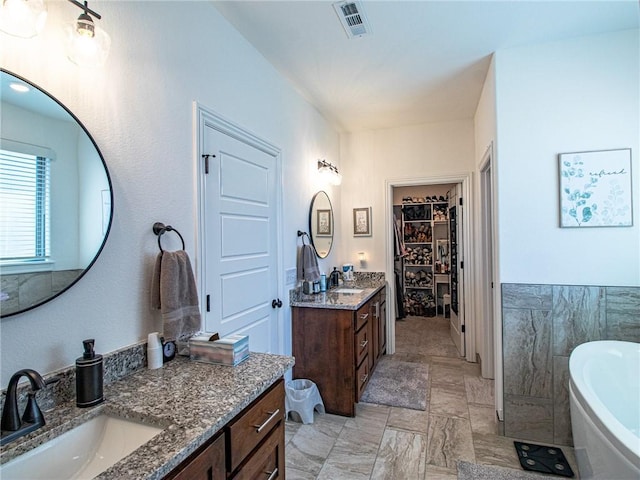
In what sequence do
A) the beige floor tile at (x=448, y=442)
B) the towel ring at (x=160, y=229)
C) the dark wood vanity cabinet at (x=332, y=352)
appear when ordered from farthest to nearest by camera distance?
the dark wood vanity cabinet at (x=332, y=352) → the beige floor tile at (x=448, y=442) → the towel ring at (x=160, y=229)

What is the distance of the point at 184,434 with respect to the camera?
0.92m

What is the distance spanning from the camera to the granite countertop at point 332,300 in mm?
2629

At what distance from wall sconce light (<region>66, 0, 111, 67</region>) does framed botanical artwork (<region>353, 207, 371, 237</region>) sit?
3254 millimetres

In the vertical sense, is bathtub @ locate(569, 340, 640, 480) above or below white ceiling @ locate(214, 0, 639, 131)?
below

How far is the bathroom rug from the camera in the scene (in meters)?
2.84

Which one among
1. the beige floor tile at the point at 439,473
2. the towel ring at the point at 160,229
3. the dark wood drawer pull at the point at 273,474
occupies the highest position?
the towel ring at the point at 160,229

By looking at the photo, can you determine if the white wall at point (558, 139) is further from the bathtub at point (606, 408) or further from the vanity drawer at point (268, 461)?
the vanity drawer at point (268, 461)

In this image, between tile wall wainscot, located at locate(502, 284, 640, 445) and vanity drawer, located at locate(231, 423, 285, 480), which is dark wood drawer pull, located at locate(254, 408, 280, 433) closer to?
vanity drawer, located at locate(231, 423, 285, 480)

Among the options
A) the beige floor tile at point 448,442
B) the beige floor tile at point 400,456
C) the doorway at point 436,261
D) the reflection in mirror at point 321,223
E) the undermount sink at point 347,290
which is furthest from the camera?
the doorway at point 436,261

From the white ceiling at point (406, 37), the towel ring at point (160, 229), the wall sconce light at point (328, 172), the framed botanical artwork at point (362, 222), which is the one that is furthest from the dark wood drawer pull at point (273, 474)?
the framed botanical artwork at point (362, 222)

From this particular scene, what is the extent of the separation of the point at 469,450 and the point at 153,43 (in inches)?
115

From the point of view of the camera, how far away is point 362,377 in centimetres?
283

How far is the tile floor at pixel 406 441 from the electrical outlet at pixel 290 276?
3.47 ft

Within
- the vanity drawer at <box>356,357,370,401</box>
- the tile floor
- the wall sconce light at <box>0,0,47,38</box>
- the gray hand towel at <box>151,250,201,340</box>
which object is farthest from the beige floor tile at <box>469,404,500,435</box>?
the wall sconce light at <box>0,0,47,38</box>
